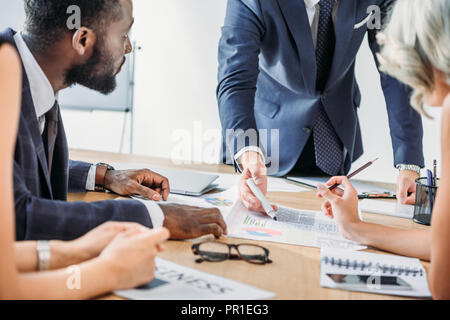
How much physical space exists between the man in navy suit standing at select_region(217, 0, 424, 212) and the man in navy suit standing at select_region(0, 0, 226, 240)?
50 cm

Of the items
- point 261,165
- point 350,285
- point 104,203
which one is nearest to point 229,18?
point 261,165

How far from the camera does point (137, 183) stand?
4.95ft

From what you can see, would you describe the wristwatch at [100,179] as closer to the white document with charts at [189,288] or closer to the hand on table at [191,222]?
the hand on table at [191,222]

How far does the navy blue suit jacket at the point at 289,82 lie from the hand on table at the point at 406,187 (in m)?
0.11

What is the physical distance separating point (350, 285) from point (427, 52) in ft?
1.57

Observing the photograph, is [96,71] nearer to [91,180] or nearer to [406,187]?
[91,180]

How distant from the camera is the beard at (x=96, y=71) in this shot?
1.32m

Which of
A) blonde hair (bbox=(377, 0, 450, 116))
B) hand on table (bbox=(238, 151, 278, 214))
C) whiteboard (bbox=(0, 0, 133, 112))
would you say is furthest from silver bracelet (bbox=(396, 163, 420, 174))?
whiteboard (bbox=(0, 0, 133, 112))

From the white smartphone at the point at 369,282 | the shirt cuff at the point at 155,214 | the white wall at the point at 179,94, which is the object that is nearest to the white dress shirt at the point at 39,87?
the shirt cuff at the point at 155,214

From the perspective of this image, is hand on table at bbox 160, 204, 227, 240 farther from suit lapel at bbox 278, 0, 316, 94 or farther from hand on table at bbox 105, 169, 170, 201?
suit lapel at bbox 278, 0, 316, 94

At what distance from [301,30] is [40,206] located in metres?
1.27

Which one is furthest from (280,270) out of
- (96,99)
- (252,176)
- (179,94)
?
(179,94)

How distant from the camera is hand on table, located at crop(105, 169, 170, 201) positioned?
1.49 metres

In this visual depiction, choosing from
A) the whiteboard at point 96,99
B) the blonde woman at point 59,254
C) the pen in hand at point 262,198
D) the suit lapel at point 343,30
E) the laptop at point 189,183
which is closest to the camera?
the blonde woman at point 59,254
